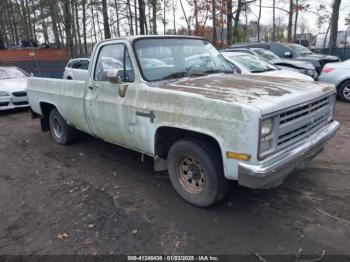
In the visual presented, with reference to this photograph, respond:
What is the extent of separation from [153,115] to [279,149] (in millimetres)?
1500

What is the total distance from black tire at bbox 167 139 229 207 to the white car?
5014 millimetres

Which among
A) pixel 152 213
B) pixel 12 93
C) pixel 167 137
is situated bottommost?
pixel 152 213

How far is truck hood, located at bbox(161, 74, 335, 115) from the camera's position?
10.1 ft

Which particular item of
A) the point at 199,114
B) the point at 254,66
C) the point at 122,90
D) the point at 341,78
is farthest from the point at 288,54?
the point at 199,114

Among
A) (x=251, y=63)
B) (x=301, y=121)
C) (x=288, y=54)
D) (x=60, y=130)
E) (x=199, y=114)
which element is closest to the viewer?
(x=199, y=114)

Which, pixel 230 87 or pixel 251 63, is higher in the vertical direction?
pixel 230 87

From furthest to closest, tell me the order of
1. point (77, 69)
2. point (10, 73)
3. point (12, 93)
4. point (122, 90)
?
point (77, 69) < point (10, 73) < point (12, 93) < point (122, 90)

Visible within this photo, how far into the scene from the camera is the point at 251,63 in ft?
29.1

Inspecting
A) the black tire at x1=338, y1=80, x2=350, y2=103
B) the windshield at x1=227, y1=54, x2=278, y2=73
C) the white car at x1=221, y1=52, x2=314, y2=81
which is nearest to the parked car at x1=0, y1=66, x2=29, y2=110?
the white car at x1=221, y1=52, x2=314, y2=81

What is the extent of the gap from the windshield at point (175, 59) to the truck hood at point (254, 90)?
23cm

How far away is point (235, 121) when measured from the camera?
9.72 ft

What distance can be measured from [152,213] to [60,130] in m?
3.70

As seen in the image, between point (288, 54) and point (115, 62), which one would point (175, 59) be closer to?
point (115, 62)

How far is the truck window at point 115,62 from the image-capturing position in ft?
13.9
